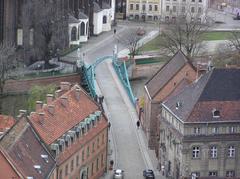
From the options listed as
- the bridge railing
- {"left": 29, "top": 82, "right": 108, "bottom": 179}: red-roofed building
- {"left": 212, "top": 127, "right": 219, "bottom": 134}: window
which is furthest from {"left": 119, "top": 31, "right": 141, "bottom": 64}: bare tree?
{"left": 212, "top": 127, "right": 219, "bottom": 134}: window

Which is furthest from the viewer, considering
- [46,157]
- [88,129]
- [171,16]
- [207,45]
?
[171,16]

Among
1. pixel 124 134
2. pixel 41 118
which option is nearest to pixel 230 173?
pixel 124 134

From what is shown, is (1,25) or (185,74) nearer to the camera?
(185,74)

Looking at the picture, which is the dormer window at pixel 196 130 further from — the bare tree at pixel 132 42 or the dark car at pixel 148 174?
the bare tree at pixel 132 42

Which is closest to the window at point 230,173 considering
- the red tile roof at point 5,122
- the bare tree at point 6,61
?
the red tile roof at point 5,122

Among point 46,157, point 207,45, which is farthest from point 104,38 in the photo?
point 46,157

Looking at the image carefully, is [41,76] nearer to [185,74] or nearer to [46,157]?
[185,74]
